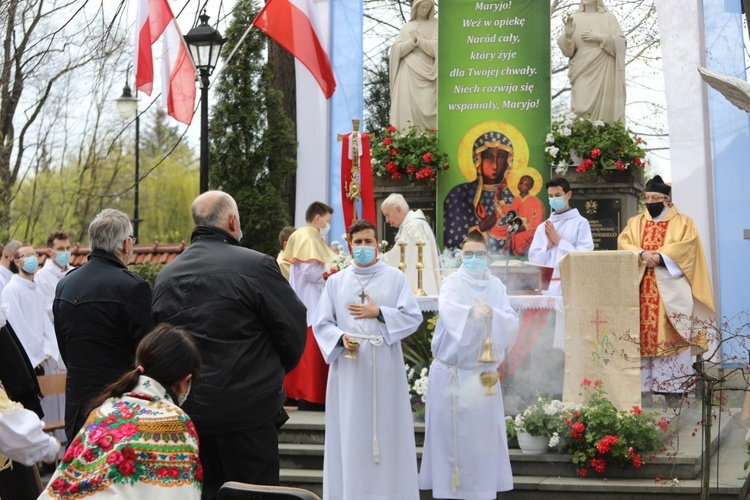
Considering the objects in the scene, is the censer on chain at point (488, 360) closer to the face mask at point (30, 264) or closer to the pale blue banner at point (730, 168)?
the pale blue banner at point (730, 168)

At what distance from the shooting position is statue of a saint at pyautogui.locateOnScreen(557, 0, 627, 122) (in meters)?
13.2

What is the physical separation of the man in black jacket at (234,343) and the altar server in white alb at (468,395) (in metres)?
2.67

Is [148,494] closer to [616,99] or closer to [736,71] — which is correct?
[736,71]

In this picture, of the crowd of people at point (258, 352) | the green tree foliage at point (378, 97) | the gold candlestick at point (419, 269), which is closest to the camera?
the crowd of people at point (258, 352)

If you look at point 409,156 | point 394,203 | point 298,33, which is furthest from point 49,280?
point 409,156

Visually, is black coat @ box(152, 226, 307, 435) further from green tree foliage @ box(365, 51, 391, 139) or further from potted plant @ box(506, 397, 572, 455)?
green tree foliage @ box(365, 51, 391, 139)

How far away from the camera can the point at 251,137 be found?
14.7 metres

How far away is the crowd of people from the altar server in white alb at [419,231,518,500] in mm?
12

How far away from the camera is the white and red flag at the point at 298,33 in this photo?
1285 cm

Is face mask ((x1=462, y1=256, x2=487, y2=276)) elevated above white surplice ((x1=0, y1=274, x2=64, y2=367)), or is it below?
above

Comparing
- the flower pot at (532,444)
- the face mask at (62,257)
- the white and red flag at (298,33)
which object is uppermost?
the white and red flag at (298,33)

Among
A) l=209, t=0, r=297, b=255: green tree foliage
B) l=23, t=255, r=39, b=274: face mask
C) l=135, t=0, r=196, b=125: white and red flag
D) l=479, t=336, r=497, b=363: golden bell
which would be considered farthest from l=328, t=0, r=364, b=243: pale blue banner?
l=479, t=336, r=497, b=363: golden bell

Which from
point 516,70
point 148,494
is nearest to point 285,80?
point 516,70

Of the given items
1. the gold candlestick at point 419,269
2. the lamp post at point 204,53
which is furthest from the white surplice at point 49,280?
the gold candlestick at point 419,269
